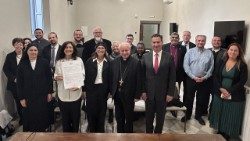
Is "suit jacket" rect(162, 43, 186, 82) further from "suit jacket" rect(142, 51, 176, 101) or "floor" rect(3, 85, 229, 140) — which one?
"suit jacket" rect(142, 51, 176, 101)

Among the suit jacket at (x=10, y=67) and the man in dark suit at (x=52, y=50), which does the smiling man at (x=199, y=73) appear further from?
the suit jacket at (x=10, y=67)

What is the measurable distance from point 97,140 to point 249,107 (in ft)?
7.72

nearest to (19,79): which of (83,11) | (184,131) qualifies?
(184,131)

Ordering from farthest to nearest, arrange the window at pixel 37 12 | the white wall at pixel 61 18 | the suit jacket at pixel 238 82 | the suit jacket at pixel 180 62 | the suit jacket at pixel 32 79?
the white wall at pixel 61 18 < the window at pixel 37 12 < the suit jacket at pixel 180 62 < the suit jacket at pixel 238 82 < the suit jacket at pixel 32 79

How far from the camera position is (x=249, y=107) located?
342 cm

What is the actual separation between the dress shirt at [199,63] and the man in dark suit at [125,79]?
1351 mm

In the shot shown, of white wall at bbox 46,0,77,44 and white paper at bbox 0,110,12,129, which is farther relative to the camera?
white wall at bbox 46,0,77,44

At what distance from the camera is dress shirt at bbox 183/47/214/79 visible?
409 centimetres

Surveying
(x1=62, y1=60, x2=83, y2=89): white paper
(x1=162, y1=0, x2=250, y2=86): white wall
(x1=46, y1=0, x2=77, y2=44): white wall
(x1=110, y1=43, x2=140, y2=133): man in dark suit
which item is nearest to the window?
(x1=46, y1=0, x2=77, y2=44): white wall

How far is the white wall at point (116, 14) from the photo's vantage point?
10.8 meters

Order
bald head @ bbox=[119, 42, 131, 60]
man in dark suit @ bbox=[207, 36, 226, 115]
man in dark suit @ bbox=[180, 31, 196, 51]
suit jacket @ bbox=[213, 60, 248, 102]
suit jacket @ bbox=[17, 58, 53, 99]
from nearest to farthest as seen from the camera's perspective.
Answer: bald head @ bbox=[119, 42, 131, 60] < suit jacket @ bbox=[17, 58, 53, 99] < suit jacket @ bbox=[213, 60, 248, 102] < man in dark suit @ bbox=[207, 36, 226, 115] < man in dark suit @ bbox=[180, 31, 196, 51]

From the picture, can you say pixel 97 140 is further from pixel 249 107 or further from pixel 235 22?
pixel 235 22

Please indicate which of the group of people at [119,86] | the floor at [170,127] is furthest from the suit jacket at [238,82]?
the floor at [170,127]

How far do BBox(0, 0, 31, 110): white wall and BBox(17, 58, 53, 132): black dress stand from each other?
1.07 m
